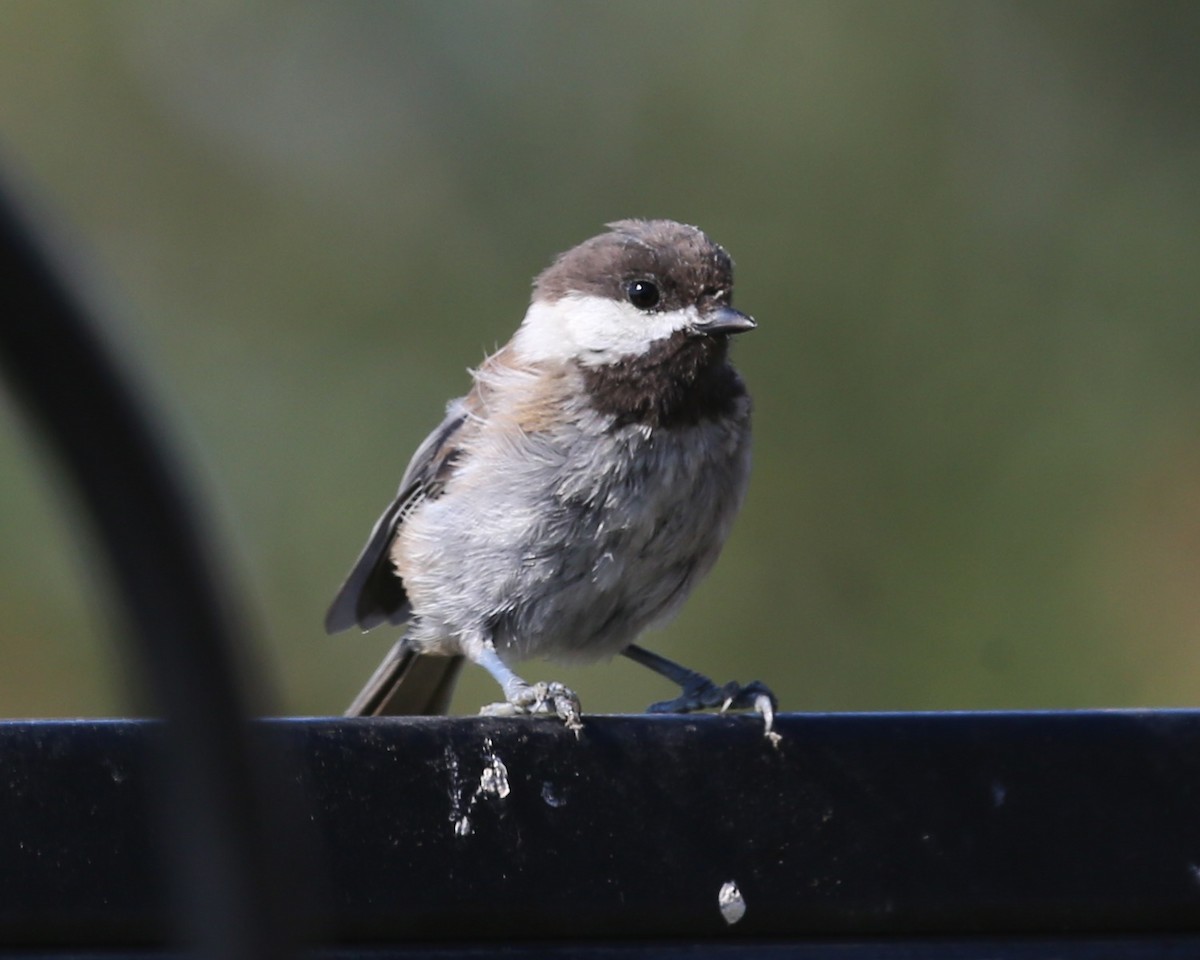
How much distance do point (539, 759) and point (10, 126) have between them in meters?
4.66

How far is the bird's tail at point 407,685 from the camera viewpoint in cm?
371

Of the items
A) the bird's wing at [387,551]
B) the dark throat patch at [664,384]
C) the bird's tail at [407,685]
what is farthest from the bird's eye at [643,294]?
the bird's tail at [407,685]

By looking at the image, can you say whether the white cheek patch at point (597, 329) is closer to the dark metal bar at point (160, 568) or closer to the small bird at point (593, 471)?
the small bird at point (593, 471)

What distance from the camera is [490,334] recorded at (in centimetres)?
553

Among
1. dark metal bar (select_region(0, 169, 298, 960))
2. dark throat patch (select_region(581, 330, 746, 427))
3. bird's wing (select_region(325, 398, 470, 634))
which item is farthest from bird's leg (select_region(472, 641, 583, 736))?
dark metal bar (select_region(0, 169, 298, 960))

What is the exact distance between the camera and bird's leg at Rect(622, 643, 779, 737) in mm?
2783

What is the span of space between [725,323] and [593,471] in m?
0.43

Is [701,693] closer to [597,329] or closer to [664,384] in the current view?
[664,384]

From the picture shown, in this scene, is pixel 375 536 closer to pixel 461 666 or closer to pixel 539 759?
pixel 461 666

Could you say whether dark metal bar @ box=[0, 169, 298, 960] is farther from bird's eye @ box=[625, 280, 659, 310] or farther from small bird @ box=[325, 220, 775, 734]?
bird's eye @ box=[625, 280, 659, 310]

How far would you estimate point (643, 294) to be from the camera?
341 centimetres

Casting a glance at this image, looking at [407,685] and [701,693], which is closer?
[701,693]

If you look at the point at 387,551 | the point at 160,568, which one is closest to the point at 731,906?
the point at 160,568

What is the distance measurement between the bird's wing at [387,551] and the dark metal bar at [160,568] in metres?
3.02
